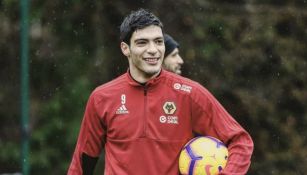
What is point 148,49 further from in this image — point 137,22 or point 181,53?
point 181,53

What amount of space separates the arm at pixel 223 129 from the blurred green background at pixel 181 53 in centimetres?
665

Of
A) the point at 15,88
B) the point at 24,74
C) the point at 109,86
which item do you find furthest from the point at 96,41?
the point at 109,86

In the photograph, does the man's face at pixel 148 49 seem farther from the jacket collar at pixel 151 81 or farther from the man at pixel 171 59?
the man at pixel 171 59

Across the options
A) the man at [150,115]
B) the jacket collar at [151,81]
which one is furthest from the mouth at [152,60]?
the jacket collar at [151,81]

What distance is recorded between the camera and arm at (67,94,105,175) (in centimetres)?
515

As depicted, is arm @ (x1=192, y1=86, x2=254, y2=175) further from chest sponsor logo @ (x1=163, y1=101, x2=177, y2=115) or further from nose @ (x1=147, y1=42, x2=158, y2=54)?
nose @ (x1=147, y1=42, x2=158, y2=54)

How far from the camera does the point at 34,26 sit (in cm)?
1185

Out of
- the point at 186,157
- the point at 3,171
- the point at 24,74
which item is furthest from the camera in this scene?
the point at 3,171

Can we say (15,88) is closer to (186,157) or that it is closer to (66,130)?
(66,130)

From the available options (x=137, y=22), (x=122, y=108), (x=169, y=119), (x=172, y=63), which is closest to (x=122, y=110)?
(x=122, y=108)

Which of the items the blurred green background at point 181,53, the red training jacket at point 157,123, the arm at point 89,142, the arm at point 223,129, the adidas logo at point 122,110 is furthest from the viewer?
the blurred green background at point 181,53

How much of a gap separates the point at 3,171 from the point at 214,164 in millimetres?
6701

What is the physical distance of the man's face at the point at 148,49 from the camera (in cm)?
498

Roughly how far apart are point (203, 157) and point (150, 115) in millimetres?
361
